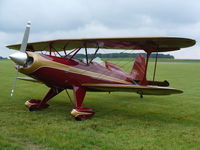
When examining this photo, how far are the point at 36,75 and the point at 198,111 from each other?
492 cm

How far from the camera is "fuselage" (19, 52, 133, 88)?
6508 millimetres

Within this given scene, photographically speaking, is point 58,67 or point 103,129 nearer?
point 103,129

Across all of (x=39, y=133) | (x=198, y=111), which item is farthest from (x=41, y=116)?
(x=198, y=111)

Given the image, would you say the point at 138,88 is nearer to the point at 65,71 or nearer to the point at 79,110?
the point at 79,110

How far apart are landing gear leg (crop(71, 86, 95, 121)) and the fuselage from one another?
0.20 meters

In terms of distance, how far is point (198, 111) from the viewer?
7.89 metres

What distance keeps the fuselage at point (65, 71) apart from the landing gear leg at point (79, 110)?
196 mm

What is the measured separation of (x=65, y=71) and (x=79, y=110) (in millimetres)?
1134

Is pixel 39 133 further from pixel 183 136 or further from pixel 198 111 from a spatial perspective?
pixel 198 111

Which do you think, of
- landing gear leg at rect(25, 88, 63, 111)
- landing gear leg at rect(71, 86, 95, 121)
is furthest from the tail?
landing gear leg at rect(25, 88, 63, 111)

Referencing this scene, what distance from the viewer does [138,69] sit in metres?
9.87

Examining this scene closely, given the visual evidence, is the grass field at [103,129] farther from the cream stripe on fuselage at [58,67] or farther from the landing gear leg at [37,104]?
the cream stripe on fuselage at [58,67]

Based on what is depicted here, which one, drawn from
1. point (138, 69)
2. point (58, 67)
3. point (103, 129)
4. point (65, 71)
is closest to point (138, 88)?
point (103, 129)

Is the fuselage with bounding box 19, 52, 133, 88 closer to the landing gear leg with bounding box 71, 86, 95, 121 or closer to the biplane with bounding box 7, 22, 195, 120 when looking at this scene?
the biplane with bounding box 7, 22, 195, 120
